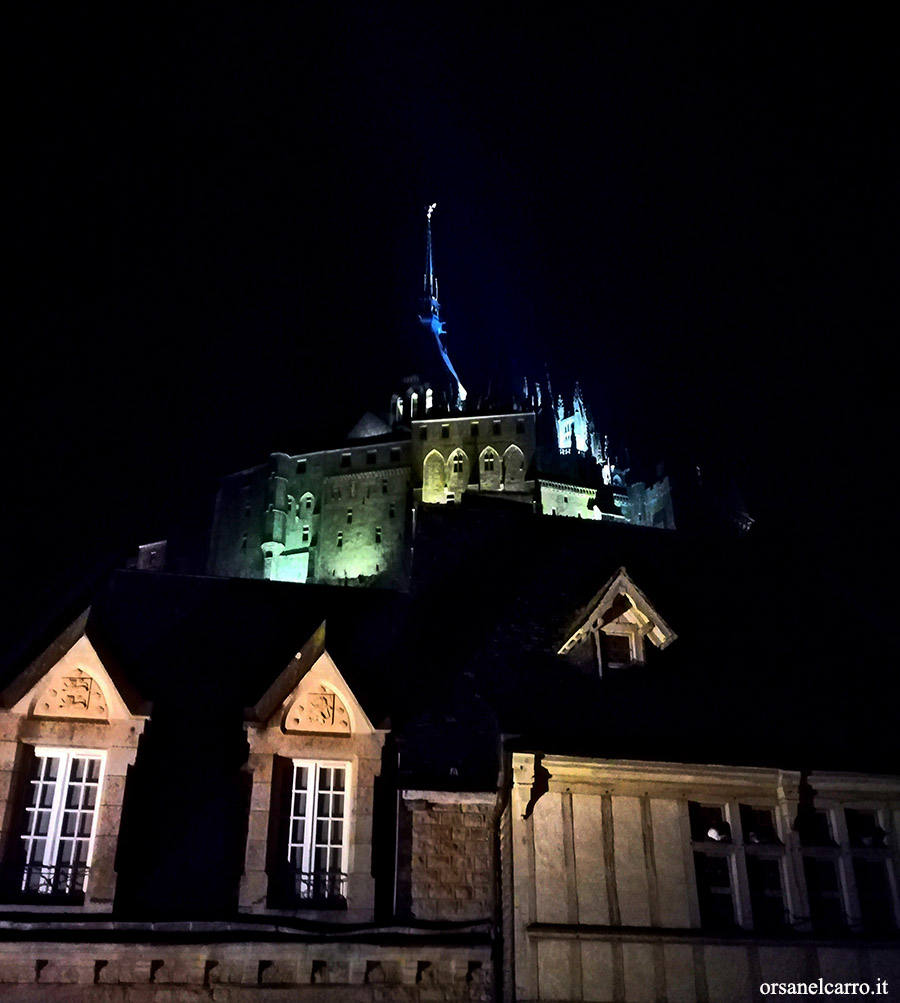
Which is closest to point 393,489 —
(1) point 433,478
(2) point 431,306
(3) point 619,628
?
(1) point 433,478

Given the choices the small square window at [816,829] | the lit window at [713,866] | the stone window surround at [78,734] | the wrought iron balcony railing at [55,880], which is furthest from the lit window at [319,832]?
the small square window at [816,829]

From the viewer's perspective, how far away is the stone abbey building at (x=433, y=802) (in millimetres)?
11688

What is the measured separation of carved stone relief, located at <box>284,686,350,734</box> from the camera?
42.4 feet

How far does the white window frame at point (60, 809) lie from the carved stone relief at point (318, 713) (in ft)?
7.60

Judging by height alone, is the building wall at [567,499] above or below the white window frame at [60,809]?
above

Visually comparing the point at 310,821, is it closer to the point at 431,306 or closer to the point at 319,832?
the point at 319,832

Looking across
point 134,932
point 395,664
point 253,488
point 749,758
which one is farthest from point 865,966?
point 253,488

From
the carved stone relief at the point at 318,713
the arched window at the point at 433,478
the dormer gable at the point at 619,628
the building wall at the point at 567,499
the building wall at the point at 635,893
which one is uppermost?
the arched window at the point at 433,478

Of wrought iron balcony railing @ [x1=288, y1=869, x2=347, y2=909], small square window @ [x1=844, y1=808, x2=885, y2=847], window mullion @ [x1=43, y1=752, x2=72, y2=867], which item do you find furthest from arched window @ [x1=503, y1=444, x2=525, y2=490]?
window mullion @ [x1=43, y1=752, x2=72, y2=867]

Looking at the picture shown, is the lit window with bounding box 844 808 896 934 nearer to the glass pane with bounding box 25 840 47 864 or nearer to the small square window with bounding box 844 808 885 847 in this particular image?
the small square window with bounding box 844 808 885 847

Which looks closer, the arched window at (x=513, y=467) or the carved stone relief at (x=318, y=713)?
the carved stone relief at (x=318, y=713)

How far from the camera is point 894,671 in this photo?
16.3 metres

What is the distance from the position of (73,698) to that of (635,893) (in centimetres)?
723

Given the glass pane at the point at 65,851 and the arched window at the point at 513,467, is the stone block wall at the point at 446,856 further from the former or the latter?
the arched window at the point at 513,467
